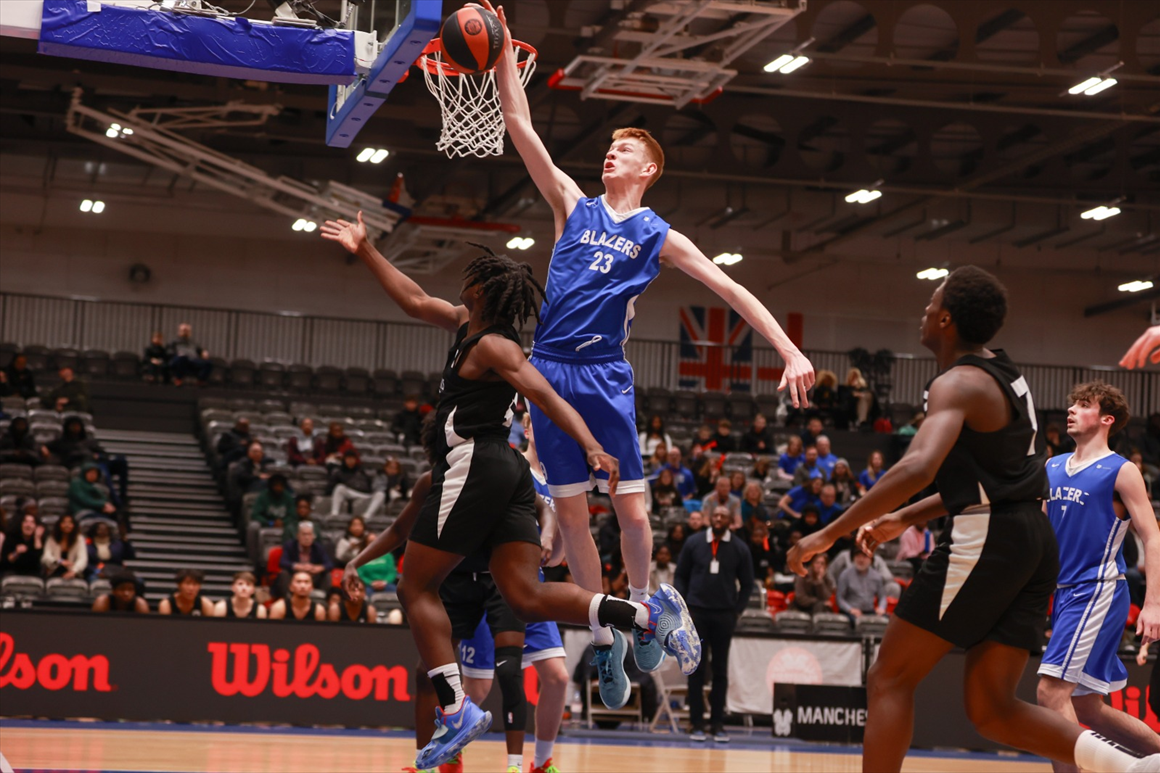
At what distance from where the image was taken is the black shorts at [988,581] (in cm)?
488

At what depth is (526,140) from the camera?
6359mm

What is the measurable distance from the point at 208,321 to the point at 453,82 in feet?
67.4

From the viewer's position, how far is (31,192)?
85.1 ft

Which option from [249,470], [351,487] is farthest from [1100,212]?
[249,470]

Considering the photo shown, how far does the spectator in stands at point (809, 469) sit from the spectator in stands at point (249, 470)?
7916mm

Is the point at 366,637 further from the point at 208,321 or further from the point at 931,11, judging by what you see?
the point at 208,321

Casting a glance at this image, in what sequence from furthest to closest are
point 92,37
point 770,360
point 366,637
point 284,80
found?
1. point 770,360
2. point 366,637
3. point 284,80
4. point 92,37

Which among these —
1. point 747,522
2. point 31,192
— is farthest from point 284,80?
point 31,192

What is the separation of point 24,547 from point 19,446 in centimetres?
353

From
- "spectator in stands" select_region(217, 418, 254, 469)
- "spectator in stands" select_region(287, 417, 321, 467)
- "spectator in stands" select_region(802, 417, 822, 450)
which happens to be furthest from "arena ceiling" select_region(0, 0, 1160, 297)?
"spectator in stands" select_region(217, 418, 254, 469)

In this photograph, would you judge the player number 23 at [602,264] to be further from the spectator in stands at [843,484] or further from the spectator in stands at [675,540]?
the spectator in stands at [843,484]

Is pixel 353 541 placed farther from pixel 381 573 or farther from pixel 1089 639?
pixel 1089 639

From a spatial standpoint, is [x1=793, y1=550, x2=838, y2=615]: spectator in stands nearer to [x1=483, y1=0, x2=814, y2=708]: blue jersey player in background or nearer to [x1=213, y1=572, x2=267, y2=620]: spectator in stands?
[x1=213, y1=572, x2=267, y2=620]: spectator in stands

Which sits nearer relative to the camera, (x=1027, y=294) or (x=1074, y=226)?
(x=1074, y=226)
